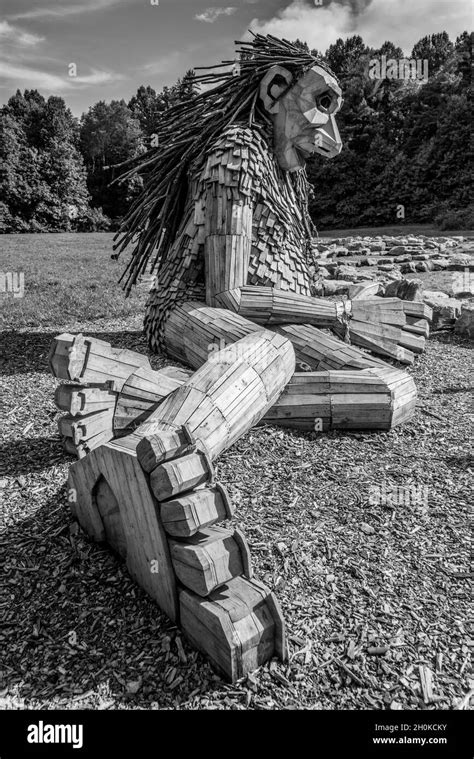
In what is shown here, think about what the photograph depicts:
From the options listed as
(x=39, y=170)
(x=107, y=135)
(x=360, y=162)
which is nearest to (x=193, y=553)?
(x=360, y=162)

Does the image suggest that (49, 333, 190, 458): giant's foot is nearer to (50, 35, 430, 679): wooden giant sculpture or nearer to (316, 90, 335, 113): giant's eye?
(50, 35, 430, 679): wooden giant sculpture

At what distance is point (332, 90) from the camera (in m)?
3.93

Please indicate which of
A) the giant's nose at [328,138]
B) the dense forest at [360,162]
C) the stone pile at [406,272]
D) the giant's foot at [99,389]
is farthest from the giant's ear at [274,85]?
the dense forest at [360,162]

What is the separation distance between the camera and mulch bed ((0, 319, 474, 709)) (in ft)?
5.58

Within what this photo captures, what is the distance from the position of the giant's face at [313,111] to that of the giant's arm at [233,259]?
79 centimetres

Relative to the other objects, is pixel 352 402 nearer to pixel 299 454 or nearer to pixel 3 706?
pixel 299 454

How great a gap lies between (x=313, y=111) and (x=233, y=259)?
136 centimetres

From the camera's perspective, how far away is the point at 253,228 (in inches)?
151

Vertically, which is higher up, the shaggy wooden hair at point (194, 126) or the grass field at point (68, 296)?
the shaggy wooden hair at point (194, 126)

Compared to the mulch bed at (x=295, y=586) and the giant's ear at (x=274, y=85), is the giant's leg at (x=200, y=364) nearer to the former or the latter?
the mulch bed at (x=295, y=586)

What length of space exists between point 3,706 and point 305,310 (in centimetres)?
292

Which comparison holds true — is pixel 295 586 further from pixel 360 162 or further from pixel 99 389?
pixel 360 162

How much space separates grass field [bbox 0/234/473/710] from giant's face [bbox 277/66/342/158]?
90.2 inches

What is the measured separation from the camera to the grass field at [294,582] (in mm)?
1704
